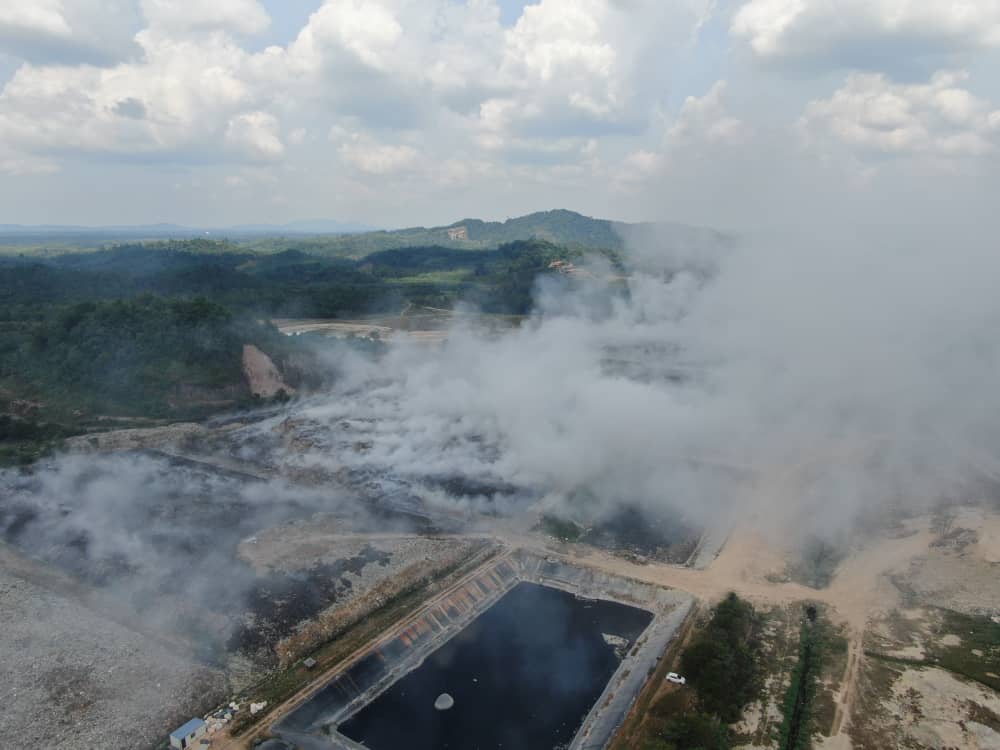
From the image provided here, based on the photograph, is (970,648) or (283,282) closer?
(970,648)

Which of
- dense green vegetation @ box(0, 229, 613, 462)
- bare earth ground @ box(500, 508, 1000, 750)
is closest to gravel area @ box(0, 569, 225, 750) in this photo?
bare earth ground @ box(500, 508, 1000, 750)

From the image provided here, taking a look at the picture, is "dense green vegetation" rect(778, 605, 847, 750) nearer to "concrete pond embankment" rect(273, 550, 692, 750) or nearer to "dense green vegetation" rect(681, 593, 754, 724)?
"dense green vegetation" rect(681, 593, 754, 724)

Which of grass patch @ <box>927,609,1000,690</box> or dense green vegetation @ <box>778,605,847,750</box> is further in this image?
grass patch @ <box>927,609,1000,690</box>

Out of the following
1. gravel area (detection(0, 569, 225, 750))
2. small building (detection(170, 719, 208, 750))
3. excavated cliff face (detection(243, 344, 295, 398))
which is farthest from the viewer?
excavated cliff face (detection(243, 344, 295, 398))

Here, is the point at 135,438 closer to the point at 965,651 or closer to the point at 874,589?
the point at 874,589

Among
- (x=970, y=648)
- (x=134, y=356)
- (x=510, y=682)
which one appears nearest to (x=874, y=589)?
(x=970, y=648)

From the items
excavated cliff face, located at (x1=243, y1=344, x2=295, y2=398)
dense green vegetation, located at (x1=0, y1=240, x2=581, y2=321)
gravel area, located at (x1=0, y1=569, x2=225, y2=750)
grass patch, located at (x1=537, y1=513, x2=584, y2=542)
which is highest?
dense green vegetation, located at (x1=0, y1=240, x2=581, y2=321)

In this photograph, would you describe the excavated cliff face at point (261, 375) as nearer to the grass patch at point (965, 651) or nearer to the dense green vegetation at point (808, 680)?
the dense green vegetation at point (808, 680)
